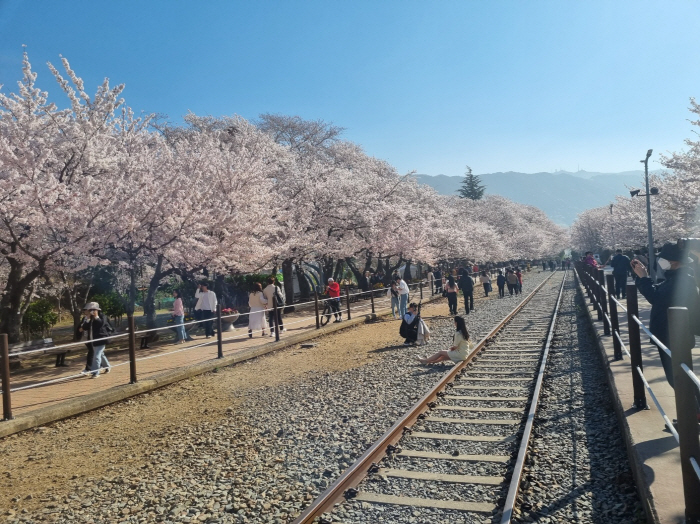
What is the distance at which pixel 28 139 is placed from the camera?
1205 centimetres

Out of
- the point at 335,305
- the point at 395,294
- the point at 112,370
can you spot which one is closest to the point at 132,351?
the point at 112,370

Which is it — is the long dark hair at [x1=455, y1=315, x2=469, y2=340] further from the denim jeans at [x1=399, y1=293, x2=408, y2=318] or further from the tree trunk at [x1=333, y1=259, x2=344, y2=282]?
the tree trunk at [x1=333, y1=259, x2=344, y2=282]

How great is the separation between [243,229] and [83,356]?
6.39 meters

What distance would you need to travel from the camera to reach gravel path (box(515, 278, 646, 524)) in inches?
160

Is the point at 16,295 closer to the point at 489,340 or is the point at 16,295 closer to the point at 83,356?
the point at 83,356

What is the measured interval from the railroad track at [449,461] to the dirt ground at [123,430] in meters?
2.63

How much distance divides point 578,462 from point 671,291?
6.12ft

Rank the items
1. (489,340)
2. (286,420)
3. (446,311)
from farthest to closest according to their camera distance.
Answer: (446,311) < (489,340) < (286,420)

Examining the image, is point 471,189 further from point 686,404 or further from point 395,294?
point 686,404

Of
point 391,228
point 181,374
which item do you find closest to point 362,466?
point 181,374

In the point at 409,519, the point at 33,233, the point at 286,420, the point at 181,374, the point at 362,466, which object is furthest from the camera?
the point at 33,233

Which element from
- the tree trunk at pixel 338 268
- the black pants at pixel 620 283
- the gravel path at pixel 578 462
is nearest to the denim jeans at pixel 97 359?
the gravel path at pixel 578 462

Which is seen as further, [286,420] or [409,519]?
[286,420]

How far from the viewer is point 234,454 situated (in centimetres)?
585
